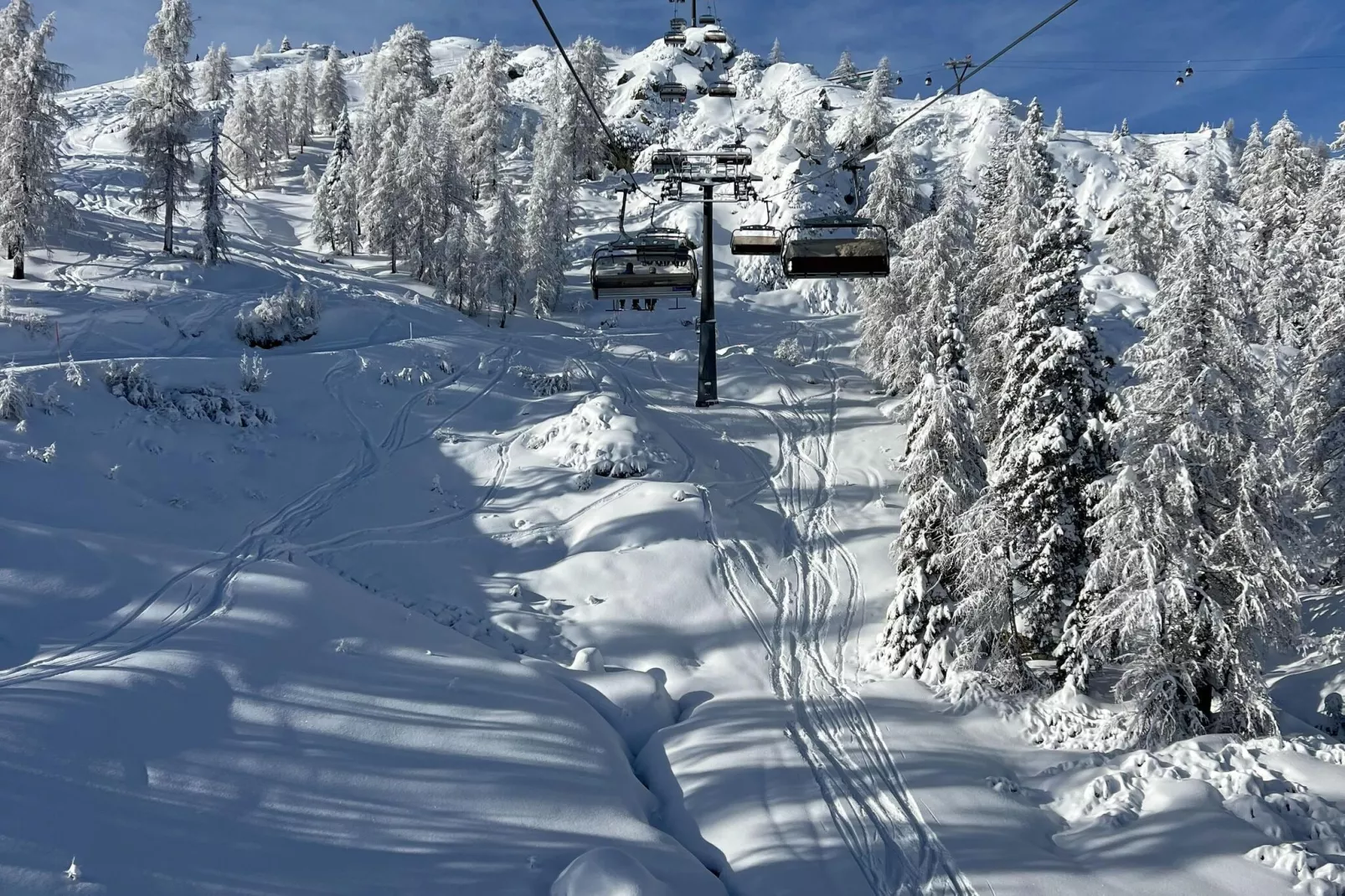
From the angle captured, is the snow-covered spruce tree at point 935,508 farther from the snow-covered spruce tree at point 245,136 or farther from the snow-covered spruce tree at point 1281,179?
the snow-covered spruce tree at point 245,136

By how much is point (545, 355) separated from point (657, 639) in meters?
24.0

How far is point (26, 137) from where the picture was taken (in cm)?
3534

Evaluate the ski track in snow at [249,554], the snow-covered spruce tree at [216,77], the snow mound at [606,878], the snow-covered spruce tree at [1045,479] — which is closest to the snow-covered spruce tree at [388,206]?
the ski track in snow at [249,554]

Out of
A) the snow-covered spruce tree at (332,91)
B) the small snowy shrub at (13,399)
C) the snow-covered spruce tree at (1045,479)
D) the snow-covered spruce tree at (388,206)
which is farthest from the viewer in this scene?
the snow-covered spruce tree at (332,91)

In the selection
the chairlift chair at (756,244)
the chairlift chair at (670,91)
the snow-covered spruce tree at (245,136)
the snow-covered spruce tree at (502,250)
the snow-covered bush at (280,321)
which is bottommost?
the snow-covered bush at (280,321)

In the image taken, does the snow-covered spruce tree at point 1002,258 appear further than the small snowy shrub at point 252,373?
No

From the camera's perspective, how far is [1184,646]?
1534 cm

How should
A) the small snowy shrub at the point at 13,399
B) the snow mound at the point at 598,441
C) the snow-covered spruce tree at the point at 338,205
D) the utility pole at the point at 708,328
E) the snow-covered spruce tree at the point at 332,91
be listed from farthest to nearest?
1. the snow-covered spruce tree at the point at 332,91
2. the snow-covered spruce tree at the point at 338,205
3. the utility pole at the point at 708,328
4. the snow mound at the point at 598,441
5. the small snowy shrub at the point at 13,399

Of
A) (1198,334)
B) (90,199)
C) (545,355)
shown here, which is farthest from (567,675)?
(90,199)

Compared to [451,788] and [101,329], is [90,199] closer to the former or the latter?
[101,329]

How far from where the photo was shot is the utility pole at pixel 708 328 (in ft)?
89.2

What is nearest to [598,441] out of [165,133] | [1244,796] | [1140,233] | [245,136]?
[1244,796]

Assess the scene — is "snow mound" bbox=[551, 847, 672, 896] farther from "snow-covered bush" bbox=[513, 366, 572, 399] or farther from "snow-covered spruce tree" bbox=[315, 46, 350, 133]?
"snow-covered spruce tree" bbox=[315, 46, 350, 133]

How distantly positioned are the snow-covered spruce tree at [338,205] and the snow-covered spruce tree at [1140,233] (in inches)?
2330
